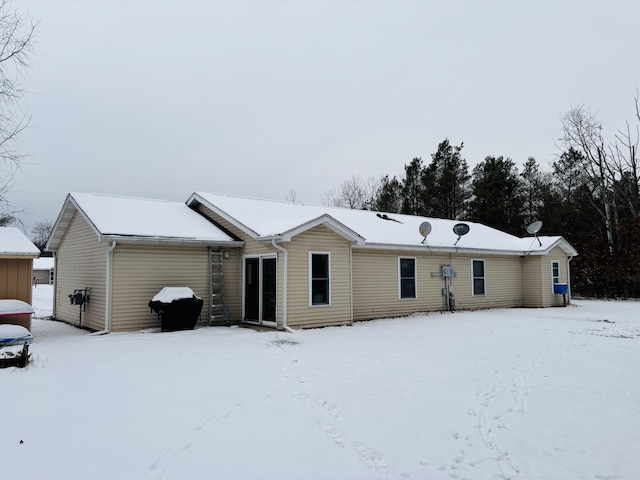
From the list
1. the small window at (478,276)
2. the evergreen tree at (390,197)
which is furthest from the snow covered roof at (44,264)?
the small window at (478,276)

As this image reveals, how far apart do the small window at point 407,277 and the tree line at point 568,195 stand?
1350cm

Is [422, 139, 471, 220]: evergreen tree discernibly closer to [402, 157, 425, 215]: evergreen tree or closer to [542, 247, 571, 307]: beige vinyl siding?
[402, 157, 425, 215]: evergreen tree

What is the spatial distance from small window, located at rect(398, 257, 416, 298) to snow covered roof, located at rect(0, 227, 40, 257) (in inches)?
415

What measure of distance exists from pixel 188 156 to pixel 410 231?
39.1 feet

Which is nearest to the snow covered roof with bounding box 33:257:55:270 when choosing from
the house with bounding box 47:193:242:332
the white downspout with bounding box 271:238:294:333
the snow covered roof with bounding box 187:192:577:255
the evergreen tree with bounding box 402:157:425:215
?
the evergreen tree with bounding box 402:157:425:215

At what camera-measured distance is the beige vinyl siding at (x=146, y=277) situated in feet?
34.5

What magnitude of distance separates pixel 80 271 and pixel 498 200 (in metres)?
27.5

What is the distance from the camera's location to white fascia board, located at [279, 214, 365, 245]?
10906 mm

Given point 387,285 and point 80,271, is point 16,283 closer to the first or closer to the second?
point 80,271

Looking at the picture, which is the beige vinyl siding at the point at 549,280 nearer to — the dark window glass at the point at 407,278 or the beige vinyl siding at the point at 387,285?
the beige vinyl siding at the point at 387,285

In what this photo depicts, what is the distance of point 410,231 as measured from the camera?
55.0ft

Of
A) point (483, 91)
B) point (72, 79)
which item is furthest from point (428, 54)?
point (72, 79)

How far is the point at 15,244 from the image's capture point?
988 cm

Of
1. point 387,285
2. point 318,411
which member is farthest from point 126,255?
point 387,285
